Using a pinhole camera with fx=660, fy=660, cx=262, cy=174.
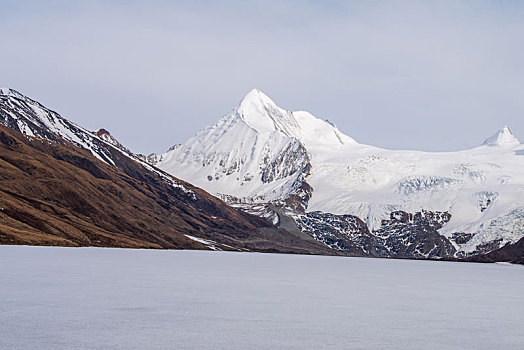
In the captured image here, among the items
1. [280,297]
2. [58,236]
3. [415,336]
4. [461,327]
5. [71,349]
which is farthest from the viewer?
[58,236]

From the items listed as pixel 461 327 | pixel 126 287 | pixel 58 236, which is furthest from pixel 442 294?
pixel 58 236

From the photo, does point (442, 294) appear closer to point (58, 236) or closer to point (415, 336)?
point (415, 336)

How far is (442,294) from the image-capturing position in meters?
73.8

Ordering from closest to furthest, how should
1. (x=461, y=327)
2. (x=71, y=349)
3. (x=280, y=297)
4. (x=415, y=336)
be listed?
(x=71, y=349), (x=415, y=336), (x=461, y=327), (x=280, y=297)

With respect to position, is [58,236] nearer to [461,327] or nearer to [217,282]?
[217,282]

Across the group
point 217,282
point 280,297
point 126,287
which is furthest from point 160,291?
point 217,282

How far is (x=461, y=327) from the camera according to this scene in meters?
44.5

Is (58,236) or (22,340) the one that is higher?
(22,340)

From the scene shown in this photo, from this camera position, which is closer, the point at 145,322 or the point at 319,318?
the point at 145,322

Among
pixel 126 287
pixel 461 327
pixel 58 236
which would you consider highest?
pixel 461 327

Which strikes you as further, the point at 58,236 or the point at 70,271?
the point at 58,236

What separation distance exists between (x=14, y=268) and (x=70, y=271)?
21.0ft

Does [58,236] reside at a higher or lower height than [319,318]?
lower

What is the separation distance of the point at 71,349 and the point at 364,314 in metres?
24.6
